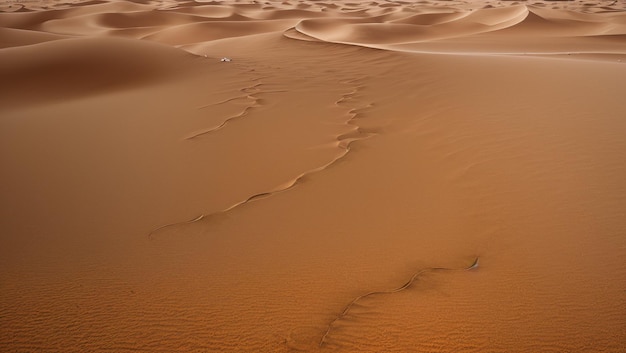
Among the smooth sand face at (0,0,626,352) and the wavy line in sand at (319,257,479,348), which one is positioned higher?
the smooth sand face at (0,0,626,352)

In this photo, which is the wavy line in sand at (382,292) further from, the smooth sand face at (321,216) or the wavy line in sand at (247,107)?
the wavy line in sand at (247,107)

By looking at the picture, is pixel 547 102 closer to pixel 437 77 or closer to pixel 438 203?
pixel 437 77

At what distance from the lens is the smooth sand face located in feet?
6.24

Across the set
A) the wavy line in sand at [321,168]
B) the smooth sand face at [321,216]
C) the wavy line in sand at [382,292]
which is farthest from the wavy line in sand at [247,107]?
the wavy line in sand at [382,292]

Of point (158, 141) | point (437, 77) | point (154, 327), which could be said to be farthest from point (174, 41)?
point (154, 327)

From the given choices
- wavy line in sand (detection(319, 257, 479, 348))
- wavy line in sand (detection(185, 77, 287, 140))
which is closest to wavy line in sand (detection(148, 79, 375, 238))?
wavy line in sand (detection(185, 77, 287, 140))

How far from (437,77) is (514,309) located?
477 centimetres

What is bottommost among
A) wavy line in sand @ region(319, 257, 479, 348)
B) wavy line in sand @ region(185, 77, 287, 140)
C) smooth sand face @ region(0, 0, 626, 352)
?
wavy line in sand @ region(319, 257, 479, 348)

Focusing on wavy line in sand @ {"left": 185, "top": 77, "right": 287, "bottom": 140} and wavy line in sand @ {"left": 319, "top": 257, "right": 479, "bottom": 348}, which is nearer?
wavy line in sand @ {"left": 319, "top": 257, "right": 479, "bottom": 348}

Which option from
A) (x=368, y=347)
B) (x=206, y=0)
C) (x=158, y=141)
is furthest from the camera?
(x=206, y=0)

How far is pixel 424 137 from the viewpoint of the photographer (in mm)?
4098

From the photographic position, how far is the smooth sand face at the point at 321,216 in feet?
6.24

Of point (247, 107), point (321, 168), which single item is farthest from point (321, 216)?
point (247, 107)

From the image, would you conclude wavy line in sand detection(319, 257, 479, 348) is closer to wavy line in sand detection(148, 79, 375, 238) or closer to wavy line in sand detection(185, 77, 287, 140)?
wavy line in sand detection(148, 79, 375, 238)
